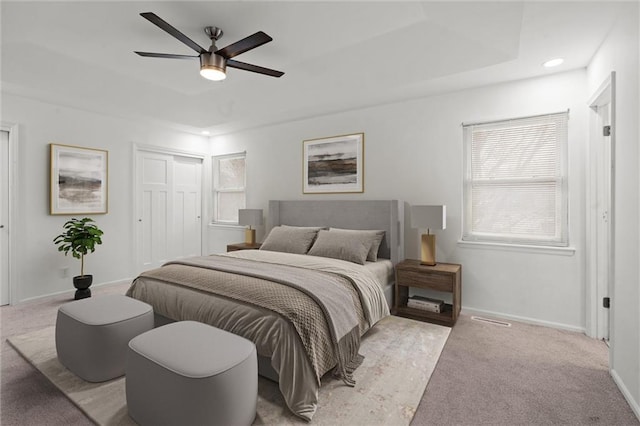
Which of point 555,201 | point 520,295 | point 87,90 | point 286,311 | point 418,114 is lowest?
point 520,295

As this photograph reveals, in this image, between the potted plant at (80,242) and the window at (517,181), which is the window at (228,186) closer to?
the potted plant at (80,242)

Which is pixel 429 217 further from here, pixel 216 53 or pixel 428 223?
pixel 216 53

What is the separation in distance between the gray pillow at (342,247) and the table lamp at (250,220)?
1460mm

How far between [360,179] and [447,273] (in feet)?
5.43

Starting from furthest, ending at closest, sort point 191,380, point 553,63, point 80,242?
point 80,242 < point 553,63 < point 191,380

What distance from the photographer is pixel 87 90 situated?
12.0 ft

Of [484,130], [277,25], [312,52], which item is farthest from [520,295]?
[277,25]

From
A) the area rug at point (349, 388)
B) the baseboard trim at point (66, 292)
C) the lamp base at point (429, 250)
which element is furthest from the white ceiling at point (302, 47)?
the area rug at point (349, 388)

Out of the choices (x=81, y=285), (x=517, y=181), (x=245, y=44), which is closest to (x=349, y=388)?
(x=245, y=44)

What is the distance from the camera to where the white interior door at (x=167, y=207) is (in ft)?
16.3

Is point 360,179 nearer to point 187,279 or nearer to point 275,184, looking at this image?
point 275,184

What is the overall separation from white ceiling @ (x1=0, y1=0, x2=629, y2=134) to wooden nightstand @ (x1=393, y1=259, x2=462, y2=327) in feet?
6.34

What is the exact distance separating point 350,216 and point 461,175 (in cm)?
139

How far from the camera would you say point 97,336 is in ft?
6.78
